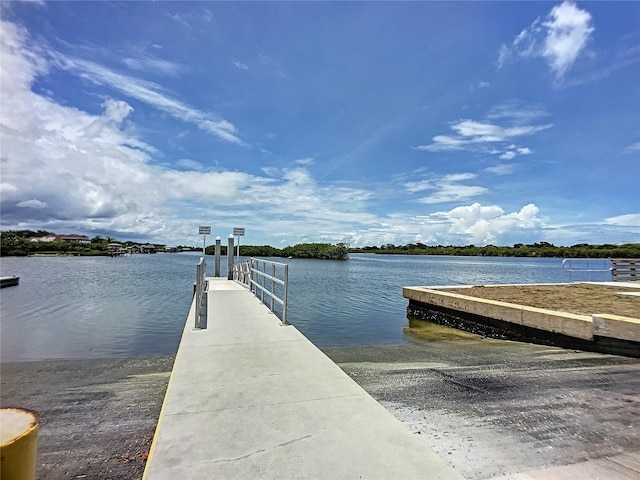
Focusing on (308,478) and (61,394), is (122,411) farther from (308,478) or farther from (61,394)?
(308,478)

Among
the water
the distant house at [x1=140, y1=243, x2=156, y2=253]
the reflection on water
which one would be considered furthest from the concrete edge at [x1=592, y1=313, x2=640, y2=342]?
the distant house at [x1=140, y1=243, x2=156, y2=253]

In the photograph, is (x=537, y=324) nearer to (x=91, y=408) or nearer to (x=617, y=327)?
(x=617, y=327)

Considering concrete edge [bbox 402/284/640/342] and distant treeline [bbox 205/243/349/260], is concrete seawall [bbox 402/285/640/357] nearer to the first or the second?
concrete edge [bbox 402/284/640/342]

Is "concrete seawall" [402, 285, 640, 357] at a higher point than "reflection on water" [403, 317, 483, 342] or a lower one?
A: higher

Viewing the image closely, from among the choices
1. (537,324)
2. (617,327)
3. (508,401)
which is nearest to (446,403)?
(508,401)

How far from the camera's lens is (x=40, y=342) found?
8.92 m

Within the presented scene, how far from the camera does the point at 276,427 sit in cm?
278

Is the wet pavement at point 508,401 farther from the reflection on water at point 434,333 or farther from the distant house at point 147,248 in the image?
the distant house at point 147,248

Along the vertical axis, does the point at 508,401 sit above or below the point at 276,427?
below

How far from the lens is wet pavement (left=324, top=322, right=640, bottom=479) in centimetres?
303

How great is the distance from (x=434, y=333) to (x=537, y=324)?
8.47 feet

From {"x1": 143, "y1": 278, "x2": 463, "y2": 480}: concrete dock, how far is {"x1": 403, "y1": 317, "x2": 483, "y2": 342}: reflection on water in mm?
5185

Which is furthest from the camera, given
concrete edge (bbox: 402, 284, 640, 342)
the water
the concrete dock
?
the water

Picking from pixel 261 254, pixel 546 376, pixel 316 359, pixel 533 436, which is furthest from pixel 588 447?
pixel 261 254
